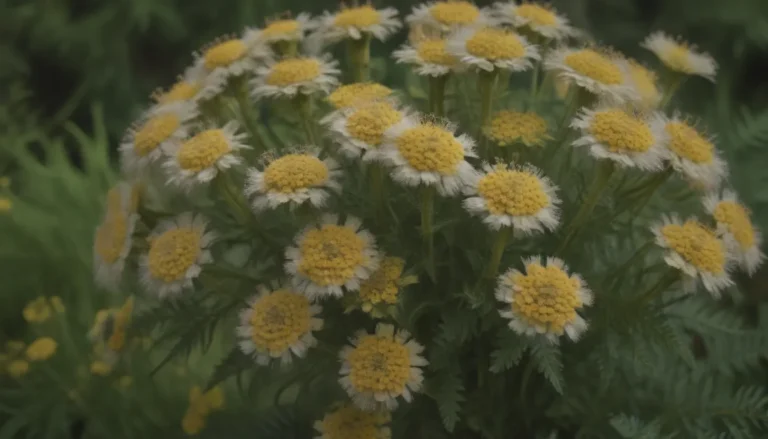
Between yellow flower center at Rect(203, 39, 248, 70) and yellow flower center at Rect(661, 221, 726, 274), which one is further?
yellow flower center at Rect(203, 39, 248, 70)

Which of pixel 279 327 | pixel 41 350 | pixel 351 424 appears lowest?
pixel 41 350

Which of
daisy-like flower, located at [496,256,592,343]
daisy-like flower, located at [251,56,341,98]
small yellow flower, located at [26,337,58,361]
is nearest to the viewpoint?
daisy-like flower, located at [496,256,592,343]

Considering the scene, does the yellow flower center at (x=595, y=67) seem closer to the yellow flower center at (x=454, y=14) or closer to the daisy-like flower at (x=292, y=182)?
the yellow flower center at (x=454, y=14)

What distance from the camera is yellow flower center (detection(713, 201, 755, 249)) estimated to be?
0.60 metres

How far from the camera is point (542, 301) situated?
52 cm

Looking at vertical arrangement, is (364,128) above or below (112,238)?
above

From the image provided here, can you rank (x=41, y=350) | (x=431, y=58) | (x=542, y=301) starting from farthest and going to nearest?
(x=41, y=350), (x=431, y=58), (x=542, y=301)

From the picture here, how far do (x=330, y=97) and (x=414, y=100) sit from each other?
0.14m

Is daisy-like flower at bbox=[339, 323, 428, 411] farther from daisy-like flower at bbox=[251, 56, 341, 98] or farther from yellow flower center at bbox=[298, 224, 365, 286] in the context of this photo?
daisy-like flower at bbox=[251, 56, 341, 98]

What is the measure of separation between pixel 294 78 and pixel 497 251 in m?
0.23

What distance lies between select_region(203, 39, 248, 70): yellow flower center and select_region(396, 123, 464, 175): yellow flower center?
0.22 m

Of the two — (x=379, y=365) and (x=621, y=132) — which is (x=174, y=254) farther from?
(x=621, y=132)

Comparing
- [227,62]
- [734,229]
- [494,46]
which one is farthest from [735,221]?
[227,62]

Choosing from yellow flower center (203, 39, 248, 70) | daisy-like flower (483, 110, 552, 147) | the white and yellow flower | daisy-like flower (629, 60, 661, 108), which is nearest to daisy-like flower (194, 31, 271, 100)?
yellow flower center (203, 39, 248, 70)
